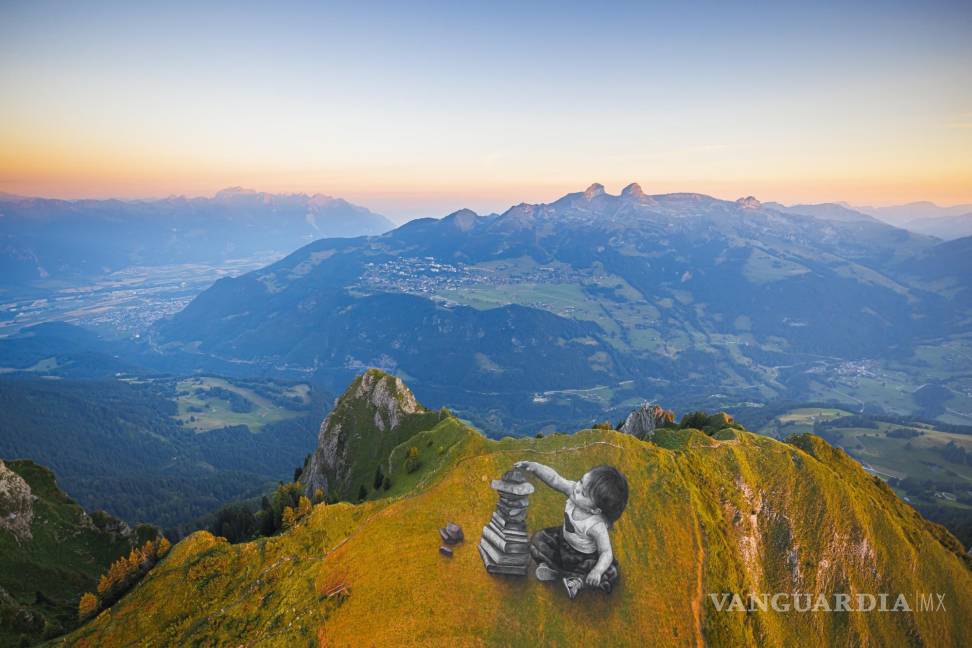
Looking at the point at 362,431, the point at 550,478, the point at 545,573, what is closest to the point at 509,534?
the point at 545,573

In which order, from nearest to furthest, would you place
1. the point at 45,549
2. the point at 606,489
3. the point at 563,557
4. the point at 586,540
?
the point at 586,540
the point at 563,557
the point at 606,489
the point at 45,549

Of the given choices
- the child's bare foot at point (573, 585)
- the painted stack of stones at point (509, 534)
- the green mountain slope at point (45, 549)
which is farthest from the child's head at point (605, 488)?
the green mountain slope at point (45, 549)

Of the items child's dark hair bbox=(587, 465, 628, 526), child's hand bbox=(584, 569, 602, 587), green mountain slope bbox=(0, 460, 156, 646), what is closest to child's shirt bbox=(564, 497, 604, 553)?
child's dark hair bbox=(587, 465, 628, 526)

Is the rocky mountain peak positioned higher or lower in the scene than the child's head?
lower

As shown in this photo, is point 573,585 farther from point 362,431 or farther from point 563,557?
point 362,431

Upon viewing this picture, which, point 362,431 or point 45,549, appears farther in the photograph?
point 362,431

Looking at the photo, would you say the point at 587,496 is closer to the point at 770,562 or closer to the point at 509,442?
the point at 509,442

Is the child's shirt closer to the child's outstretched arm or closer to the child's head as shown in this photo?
A: the child's head

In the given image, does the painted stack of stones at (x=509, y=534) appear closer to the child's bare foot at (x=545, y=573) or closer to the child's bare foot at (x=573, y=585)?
the child's bare foot at (x=545, y=573)
